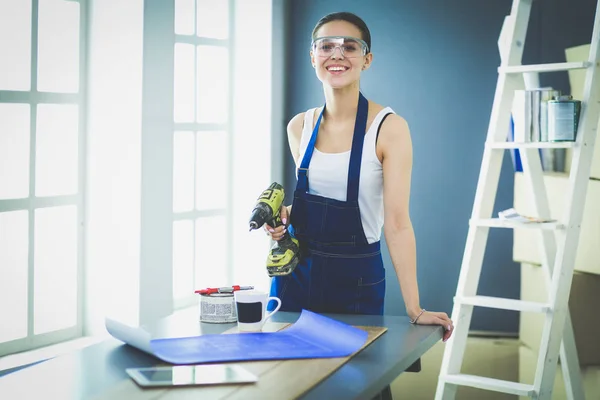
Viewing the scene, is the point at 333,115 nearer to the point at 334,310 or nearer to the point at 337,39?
the point at 337,39

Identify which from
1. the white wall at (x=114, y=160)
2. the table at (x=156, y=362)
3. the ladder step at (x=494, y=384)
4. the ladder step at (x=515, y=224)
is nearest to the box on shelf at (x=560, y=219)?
the ladder step at (x=515, y=224)

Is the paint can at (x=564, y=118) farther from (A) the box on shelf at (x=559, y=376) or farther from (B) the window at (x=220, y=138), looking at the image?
(B) the window at (x=220, y=138)

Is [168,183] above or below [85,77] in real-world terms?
below

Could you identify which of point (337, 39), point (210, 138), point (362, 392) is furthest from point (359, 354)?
point (210, 138)

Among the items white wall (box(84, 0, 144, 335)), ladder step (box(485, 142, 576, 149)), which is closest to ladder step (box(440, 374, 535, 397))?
ladder step (box(485, 142, 576, 149))

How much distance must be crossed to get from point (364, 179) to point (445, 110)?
240 cm

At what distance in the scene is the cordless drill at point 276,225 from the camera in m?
2.28

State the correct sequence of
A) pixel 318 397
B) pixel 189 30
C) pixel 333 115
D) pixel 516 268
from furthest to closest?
1. pixel 516 268
2. pixel 189 30
3. pixel 333 115
4. pixel 318 397

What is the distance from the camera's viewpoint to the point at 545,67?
3250 mm

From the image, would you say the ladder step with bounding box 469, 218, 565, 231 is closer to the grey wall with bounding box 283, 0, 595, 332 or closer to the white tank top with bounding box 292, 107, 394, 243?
the white tank top with bounding box 292, 107, 394, 243

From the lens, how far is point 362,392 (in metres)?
1.56

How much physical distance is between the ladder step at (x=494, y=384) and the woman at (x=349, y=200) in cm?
92

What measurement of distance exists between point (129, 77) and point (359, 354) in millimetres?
2130

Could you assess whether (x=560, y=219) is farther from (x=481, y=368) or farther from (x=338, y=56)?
(x=338, y=56)
